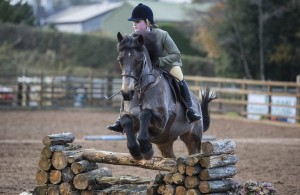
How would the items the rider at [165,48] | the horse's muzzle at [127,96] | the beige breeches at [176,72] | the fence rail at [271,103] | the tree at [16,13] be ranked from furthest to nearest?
1. the tree at [16,13]
2. the fence rail at [271,103]
3. the beige breeches at [176,72]
4. the rider at [165,48]
5. the horse's muzzle at [127,96]

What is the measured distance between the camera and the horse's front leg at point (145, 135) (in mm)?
7453

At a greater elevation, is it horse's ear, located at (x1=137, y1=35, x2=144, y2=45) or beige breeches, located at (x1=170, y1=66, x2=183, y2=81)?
horse's ear, located at (x1=137, y1=35, x2=144, y2=45)

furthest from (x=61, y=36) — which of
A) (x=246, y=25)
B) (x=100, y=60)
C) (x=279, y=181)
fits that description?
(x=279, y=181)

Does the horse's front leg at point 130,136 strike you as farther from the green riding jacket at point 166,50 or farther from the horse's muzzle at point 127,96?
the green riding jacket at point 166,50

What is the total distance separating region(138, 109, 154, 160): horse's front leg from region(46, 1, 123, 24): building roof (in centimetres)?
6240

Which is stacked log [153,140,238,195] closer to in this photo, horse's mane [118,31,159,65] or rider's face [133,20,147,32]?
horse's mane [118,31,159,65]

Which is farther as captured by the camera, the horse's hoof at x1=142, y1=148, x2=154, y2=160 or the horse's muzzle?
the horse's hoof at x1=142, y1=148, x2=154, y2=160

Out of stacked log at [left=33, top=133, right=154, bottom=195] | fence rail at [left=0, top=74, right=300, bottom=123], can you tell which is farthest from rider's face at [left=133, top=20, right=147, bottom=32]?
fence rail at [left=0, top=74, right=300, bottom=123]

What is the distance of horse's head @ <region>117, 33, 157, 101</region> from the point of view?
290 inches

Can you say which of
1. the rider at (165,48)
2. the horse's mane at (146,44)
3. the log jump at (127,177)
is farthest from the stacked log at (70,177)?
the horse's mane at (146,44)

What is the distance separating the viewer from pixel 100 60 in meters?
49.3

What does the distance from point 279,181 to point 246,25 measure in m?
28.7

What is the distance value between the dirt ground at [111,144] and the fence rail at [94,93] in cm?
81

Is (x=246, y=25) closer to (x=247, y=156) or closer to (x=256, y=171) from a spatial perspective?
(x=247, y=156)
